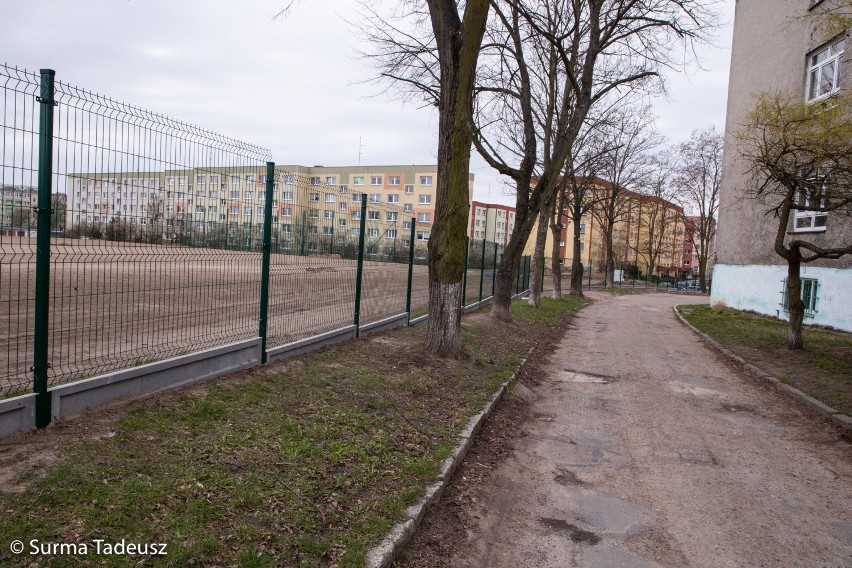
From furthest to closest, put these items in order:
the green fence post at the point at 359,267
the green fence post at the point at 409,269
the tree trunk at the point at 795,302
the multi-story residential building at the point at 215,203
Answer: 1. the green fence post at the point at 409,269
2. the tree trunk at the point at 795,302
3. the green fence post at the point at 359,267
4. the multi-story residential building at the point at 215,203

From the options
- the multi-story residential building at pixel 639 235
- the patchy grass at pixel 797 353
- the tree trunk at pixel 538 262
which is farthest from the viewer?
the multi-story residential building at pixel 639 235

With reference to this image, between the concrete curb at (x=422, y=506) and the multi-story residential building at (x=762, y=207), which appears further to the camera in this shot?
the multi-story residential building at (x=762, y=207)

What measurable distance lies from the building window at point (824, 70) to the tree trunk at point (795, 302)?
5787 mm

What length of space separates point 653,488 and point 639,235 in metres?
61.6

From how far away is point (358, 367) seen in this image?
7.30 m

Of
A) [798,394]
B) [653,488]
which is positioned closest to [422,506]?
[653,488]

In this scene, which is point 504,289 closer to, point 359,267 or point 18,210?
point 359,267

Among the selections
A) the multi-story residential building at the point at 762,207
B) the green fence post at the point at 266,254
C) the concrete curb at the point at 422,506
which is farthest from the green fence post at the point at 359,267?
the multi-story residential building at the point at 762,207

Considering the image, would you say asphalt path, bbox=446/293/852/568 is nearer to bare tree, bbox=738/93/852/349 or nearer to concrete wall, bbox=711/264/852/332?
bare tree, bbox=738/93/852/349

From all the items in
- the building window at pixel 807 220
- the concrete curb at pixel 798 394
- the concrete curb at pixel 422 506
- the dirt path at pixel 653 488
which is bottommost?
the dirt path at pixel 653 488

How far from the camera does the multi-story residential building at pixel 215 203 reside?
176 inches

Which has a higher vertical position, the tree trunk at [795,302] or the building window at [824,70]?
the building window at [824,70]

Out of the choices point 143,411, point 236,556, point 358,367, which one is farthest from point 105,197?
point 358,367

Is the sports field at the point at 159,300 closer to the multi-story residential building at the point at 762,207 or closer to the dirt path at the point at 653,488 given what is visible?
the dirt path at the point at 653,488
